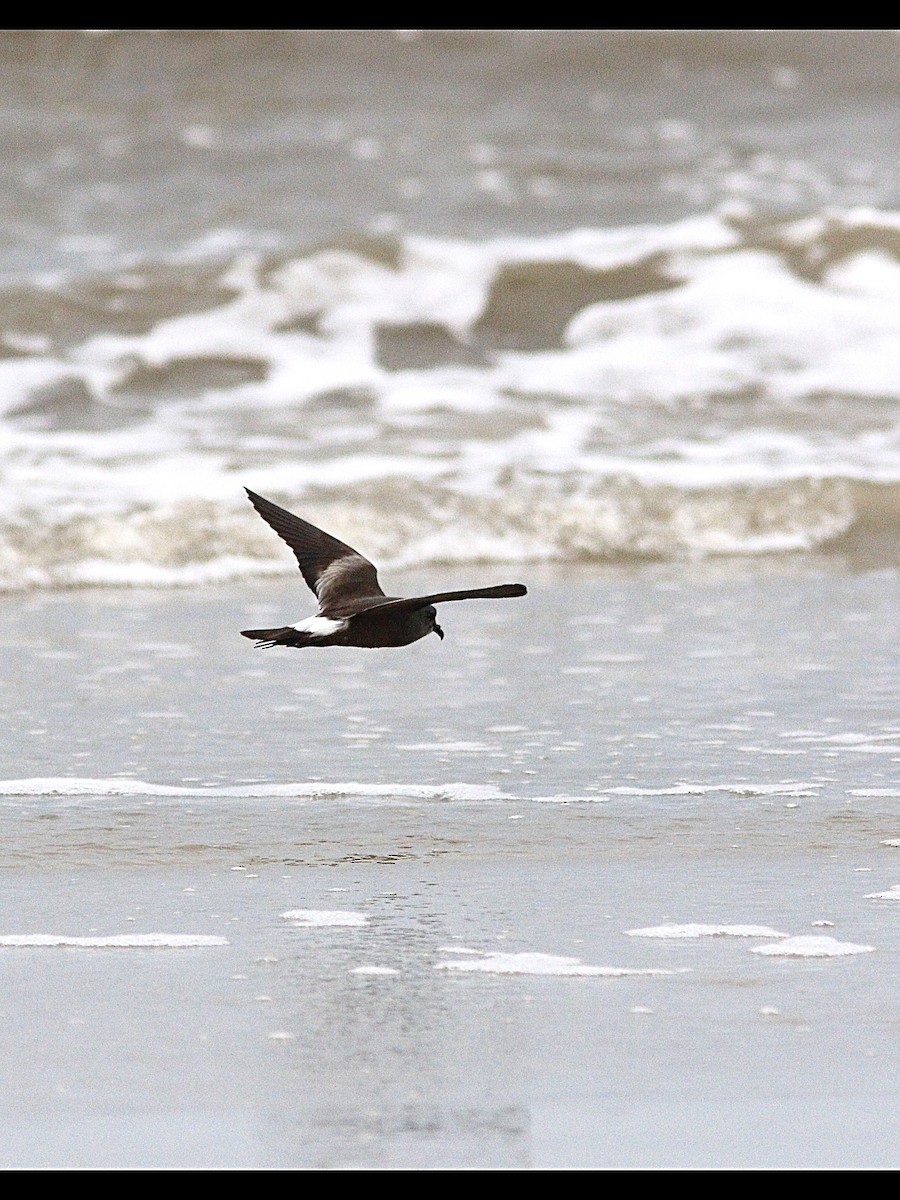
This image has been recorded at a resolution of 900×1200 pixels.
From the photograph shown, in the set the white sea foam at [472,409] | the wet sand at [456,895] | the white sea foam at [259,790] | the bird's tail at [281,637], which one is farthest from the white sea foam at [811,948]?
the white sea foam at [472,409]

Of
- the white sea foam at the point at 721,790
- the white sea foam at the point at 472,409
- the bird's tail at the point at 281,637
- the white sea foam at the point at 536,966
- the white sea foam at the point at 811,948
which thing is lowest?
the white sea foam at the point at 472,409

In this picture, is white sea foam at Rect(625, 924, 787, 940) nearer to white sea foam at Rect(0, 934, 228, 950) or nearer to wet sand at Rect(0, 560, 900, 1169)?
wet sand at Rect(0, 560, 900, 1169)

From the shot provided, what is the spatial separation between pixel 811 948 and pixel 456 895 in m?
0.80

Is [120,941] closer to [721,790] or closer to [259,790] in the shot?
[259,790]

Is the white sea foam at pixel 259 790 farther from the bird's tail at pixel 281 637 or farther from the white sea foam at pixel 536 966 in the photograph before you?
the white sea foam at pixel 536 966

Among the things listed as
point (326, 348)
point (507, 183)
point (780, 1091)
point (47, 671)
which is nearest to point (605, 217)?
point (507, 183)

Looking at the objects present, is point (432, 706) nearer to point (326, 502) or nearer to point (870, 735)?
point (870, 735)

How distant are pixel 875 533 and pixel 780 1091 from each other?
706 centimetres

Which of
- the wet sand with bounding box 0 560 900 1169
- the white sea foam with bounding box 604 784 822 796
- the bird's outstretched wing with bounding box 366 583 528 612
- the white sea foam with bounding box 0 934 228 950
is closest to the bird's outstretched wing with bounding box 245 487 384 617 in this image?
the bird's outstretched wing with bounding box 366 583 528 612

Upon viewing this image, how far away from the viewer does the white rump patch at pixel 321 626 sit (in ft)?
17.4

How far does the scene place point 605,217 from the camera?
1647cm

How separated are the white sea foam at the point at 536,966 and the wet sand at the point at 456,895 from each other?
0.04 feet

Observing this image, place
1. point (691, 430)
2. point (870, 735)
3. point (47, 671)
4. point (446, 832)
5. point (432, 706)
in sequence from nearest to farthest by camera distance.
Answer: point (446, 832), point (870, 735), point (432, 706), point (47, 671), point (691, 430)

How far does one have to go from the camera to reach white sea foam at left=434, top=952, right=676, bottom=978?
12.2 ft
